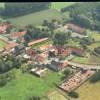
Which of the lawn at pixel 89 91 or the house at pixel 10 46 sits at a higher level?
the house at pixel 10 46

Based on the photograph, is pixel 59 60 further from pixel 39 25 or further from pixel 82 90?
pixel 39 25

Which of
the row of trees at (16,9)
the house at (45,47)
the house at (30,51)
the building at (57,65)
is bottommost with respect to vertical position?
the building at (57,65)

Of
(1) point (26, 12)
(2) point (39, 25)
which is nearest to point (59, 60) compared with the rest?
(2) point (39, 25)

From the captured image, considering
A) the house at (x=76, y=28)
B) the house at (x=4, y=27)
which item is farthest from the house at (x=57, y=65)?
the house at (x=4, y=27)

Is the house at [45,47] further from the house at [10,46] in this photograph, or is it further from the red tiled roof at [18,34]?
the red tiled roof at [18,34]

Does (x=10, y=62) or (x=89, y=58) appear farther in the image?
(x=89, y=58)

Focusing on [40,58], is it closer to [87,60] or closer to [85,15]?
[87,60]

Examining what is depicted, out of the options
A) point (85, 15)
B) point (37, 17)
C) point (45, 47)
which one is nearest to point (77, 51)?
point (45, 47)
